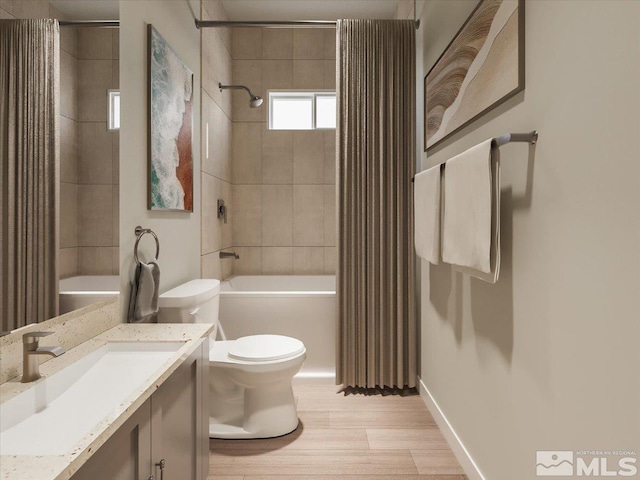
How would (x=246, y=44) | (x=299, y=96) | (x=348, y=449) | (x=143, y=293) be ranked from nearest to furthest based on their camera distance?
1. (x=143, y=293)
2. (x=348, y=449)
3. (x=246, y=44)
4. (x=299, y=96)

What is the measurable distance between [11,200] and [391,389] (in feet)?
7.79

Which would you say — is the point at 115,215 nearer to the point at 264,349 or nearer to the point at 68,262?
the point at 68,262

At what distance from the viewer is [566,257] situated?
1.13 metres

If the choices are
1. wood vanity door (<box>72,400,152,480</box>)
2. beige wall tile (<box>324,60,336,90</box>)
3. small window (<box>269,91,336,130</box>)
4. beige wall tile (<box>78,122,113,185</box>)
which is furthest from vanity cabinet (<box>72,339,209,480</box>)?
beige wall tile (<box>324,60,336,90</box>)

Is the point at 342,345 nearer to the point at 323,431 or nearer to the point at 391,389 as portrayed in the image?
the point at 391,389

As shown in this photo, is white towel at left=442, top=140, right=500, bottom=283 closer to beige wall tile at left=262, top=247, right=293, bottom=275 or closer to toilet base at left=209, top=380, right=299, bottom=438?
toilet base at left=209, top=380, right=299, bottom=438

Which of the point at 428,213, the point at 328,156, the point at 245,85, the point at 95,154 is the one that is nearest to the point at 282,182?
the point at 328,156

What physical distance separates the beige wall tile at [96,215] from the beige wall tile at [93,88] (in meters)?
0.26

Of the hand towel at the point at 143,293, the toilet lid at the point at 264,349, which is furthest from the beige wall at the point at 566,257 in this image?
the hand towel at the point at 143,293

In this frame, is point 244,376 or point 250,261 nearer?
point 244,376

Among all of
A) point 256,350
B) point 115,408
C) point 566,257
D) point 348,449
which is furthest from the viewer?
point 256,350

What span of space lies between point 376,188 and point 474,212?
1.28 metres

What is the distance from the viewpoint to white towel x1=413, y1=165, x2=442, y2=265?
189 centimetres

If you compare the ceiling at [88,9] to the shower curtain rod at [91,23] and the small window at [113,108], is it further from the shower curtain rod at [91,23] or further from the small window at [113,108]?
the small window at [113,108]
